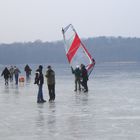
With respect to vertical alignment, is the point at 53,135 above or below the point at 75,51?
below

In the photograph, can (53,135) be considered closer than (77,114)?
Yes

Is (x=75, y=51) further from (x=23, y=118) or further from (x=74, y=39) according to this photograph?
(x=23, y=118)

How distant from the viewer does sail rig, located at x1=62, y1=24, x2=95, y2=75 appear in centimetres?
3119

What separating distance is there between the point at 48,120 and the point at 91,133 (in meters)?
2.49

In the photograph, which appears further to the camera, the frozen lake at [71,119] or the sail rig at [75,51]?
the sail rig at [75,51]

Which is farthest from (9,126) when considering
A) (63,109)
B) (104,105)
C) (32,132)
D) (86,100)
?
(86,100)

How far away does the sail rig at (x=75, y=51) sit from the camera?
31188 millimetres

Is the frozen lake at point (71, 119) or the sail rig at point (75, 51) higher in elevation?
the sail rig at point (75, 51)

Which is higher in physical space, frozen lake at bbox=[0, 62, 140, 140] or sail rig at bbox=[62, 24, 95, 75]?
sail rig at bbox=[62, 24, 95, 75]

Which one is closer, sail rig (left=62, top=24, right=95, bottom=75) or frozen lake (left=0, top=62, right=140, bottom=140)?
frozen lake (left=0, top=62, right=140, bottom=140)

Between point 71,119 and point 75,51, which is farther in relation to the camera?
point 75,51

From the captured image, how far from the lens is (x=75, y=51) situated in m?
32.2

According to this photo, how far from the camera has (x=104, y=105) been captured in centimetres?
1731

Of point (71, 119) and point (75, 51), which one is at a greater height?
point (75, 51)
